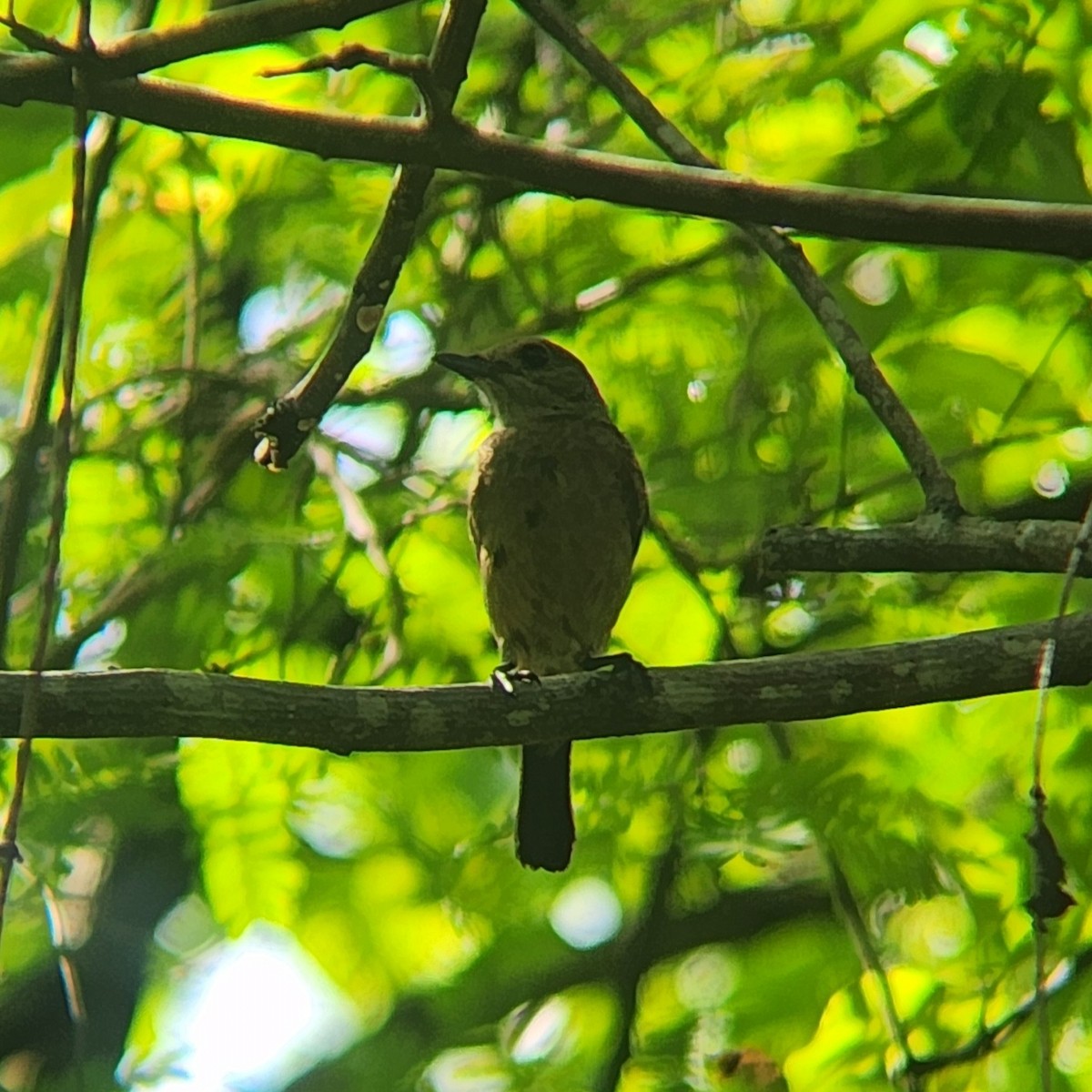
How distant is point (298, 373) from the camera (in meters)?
5.31

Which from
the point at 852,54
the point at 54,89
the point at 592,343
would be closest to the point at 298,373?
the point at 592,343

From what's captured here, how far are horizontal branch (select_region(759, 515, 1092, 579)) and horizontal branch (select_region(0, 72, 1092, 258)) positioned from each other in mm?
692

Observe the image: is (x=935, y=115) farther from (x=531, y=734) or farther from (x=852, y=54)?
(x=531, y=734)

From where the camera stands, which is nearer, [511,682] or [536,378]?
[511,682]

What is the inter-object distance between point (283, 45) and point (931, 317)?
2.14m

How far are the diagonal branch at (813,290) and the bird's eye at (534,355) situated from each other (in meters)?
1.36

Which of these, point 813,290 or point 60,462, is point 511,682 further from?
point 60,462

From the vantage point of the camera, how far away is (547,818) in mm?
4582

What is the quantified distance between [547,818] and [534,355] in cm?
138

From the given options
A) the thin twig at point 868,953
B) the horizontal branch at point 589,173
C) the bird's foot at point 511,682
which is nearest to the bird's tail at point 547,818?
the bird's foot at point 511,682

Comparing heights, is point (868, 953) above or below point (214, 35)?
below

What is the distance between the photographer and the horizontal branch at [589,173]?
8.33 feet

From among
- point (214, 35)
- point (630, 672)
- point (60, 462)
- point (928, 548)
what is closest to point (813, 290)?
point (928, 548)

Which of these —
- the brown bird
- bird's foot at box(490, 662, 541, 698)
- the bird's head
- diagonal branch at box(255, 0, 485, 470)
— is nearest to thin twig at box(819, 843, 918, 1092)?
bird's foot at box(490, 662, 541, 698)
